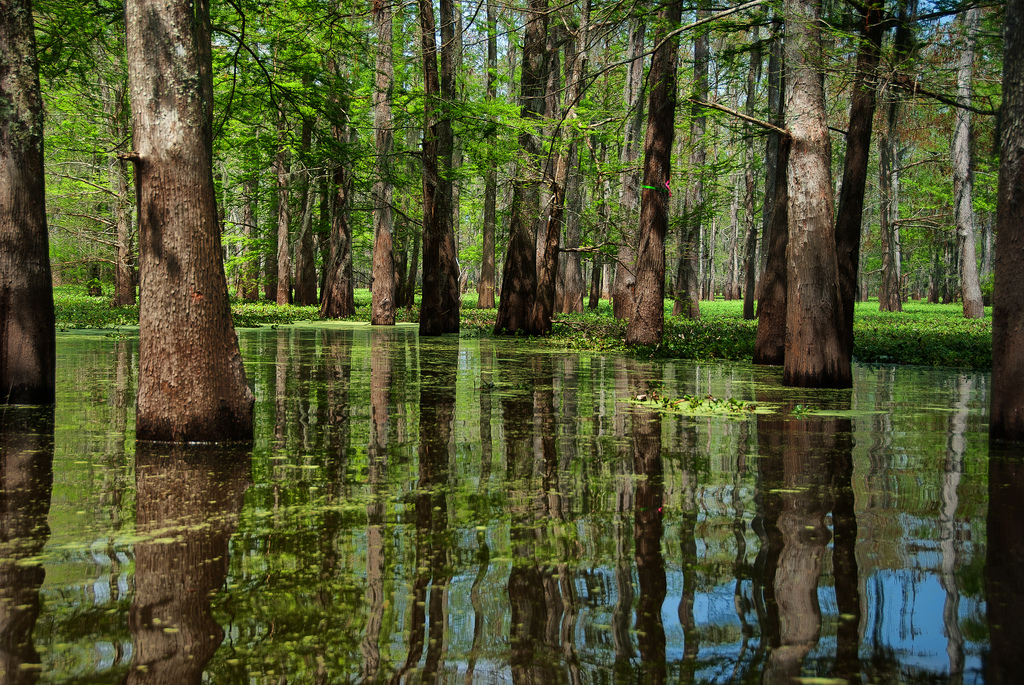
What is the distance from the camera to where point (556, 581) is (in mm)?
3562

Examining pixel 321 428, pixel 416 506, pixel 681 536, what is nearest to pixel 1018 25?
pixel 681 536

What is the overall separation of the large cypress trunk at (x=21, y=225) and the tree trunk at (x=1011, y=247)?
878 centimetres

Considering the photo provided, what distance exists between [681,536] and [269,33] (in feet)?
39.3

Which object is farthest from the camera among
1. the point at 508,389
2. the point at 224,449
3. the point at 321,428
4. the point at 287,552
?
the point at 508,389

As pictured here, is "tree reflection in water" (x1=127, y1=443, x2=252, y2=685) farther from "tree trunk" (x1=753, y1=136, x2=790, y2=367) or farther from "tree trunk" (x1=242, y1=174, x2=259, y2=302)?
"tree trunk" (x1=242, y1=174, x2=259, y2=302)

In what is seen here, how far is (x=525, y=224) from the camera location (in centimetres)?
2020

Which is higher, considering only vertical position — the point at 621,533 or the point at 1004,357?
the point at 1004,357

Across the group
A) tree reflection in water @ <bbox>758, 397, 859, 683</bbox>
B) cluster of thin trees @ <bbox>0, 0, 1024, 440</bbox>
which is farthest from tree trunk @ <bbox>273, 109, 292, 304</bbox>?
tree reflection in water @ <bbox>758, 397, 859, 683</bbox>

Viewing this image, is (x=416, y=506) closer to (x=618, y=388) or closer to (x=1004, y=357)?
(x=1004, y=357)

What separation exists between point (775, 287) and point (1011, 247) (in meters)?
6.32

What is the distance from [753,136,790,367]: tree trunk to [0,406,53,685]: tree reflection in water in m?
10.2

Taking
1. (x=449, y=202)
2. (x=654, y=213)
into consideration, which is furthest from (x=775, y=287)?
(x=449, y=202)

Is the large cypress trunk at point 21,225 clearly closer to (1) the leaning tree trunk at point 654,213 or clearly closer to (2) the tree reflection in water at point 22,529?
(2) the tree reflection in water at point 22,529

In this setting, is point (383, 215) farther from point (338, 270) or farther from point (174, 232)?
point (174, 232)
